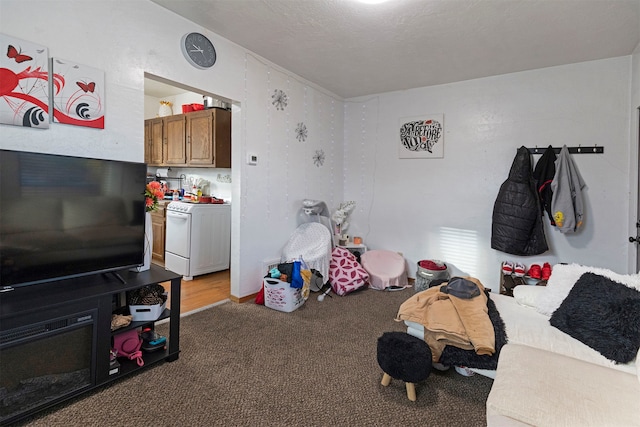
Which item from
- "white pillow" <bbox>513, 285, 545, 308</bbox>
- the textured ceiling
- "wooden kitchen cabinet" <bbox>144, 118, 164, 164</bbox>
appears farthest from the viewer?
"wooden kitchen cabinet" <bbox>144, 118, 164, 164</bbox>

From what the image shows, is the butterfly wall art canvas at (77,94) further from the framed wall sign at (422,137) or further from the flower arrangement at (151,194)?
the framed wall sign at (422,137)

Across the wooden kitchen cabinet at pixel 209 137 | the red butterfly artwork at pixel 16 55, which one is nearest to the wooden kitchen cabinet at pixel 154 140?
the wooden kitchen cabinet at pixel 209 137

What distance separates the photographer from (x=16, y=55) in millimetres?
1695

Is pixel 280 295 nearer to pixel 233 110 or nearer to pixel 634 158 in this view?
pixel 233 110

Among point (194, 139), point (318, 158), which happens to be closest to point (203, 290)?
point (194, 139)

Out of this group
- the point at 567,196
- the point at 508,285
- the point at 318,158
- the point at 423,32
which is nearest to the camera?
the point at 423,32

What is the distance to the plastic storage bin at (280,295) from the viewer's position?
2945mm

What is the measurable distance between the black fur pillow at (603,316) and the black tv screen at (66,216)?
8.58 feet

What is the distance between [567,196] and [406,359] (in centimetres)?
253

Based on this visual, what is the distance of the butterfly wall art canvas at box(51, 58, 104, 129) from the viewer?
6.06 ft

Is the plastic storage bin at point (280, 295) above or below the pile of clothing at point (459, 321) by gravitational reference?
below

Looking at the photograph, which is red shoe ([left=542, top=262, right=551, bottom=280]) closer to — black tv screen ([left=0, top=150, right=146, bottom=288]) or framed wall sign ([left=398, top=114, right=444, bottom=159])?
framed wall sign ([left=398, top=114, right=444, bottom=159])

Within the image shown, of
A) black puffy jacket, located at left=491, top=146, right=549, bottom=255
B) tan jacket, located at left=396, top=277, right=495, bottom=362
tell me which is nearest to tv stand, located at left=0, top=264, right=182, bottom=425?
tan jacket, located at left=396, top=277, right=495, bottom=362

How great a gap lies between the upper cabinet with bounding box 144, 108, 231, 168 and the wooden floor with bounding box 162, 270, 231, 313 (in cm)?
141
